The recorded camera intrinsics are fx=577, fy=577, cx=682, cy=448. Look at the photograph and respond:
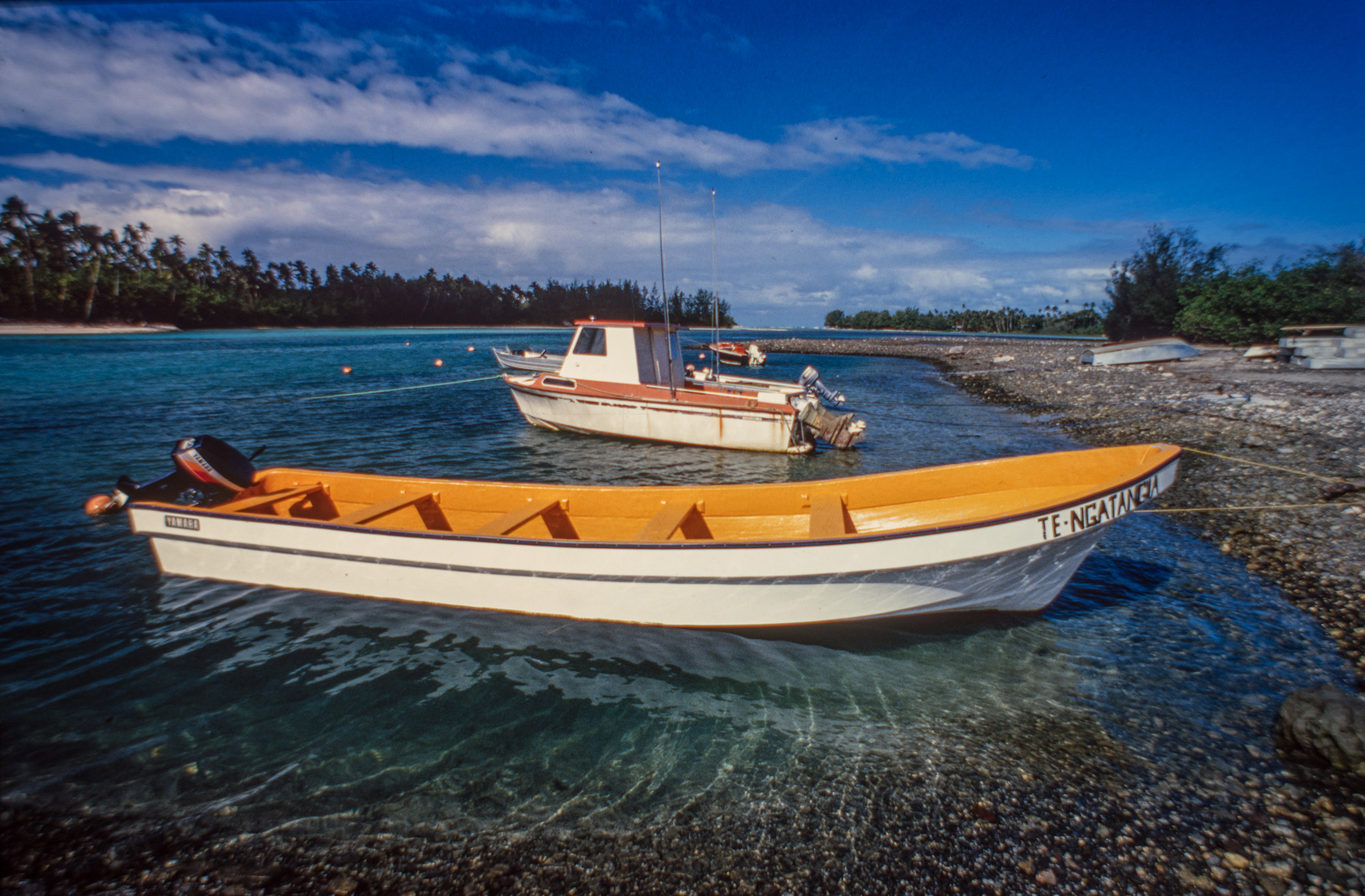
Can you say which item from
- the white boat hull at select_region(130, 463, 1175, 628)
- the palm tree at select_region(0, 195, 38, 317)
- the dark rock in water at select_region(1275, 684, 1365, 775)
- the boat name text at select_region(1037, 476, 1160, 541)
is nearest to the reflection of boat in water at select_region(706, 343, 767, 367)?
the white boat hull at select_region(130, 463, 1175, 628)

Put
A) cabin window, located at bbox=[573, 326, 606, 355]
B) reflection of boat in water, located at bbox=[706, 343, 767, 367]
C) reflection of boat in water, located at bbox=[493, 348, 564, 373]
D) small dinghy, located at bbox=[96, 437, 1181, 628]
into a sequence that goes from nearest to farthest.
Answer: small dinghy, located at bbox=[96, 437, 1181, 628] < cabin window, located at bbox=[573, 326, 606, 355] < reflection of boat in water, located at bbox=[493, 348, 564, 373] < reflection of boat in water, located at bbox=[706, 343, 767, 367]

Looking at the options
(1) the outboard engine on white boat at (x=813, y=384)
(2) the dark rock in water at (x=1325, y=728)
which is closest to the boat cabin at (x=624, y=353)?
(1) the outboard engine on white boat at (x=813, y=384)

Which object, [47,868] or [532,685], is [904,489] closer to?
[532,685]

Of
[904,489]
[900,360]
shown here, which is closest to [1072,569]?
[904,489]

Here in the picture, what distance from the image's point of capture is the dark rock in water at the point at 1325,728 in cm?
359

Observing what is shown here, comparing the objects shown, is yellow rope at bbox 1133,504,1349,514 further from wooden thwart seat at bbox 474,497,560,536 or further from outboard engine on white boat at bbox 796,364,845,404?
outboard engine on white boat at bbox 796,364,845,404

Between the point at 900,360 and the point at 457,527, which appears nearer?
the point at 457,527

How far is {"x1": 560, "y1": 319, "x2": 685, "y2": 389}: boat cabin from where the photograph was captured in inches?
617

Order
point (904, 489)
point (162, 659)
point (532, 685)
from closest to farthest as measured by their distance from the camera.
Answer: point (532, 685) < point (162, 659) < point (904, 489)

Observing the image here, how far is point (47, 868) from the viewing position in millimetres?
3219

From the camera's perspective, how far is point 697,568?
5.15 m

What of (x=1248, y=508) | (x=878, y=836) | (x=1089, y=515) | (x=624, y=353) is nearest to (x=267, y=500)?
(x=878, y=836)

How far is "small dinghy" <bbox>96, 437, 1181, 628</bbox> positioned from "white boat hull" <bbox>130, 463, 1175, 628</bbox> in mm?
17

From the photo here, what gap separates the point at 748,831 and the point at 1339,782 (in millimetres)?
3642
